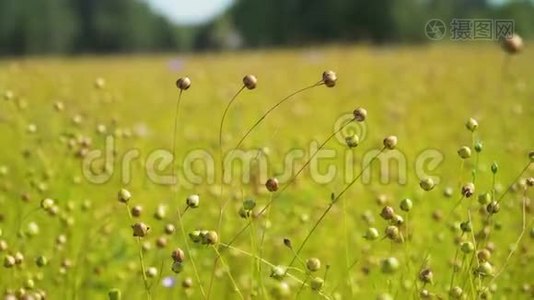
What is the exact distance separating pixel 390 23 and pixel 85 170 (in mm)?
19626

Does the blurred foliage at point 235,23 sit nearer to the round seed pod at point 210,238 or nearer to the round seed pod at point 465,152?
the round seed pod at point 465,152

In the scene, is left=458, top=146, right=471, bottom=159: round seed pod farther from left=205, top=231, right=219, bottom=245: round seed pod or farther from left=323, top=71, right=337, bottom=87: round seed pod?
left=205, top=231, right=219, bottom=245: round seed pod

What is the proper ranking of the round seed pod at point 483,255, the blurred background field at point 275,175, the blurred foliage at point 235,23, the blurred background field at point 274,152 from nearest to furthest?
the round seed pod at point 483,255
the blurred background field at point 275,175
the blurred background field at point 274,152
the blurred foliage at point 235,23

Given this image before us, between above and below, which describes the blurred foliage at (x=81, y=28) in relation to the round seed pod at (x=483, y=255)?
above

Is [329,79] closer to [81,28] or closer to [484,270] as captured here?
[484,270]

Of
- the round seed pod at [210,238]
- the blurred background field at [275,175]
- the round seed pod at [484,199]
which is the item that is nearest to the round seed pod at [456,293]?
the blurred background field at [275,175]

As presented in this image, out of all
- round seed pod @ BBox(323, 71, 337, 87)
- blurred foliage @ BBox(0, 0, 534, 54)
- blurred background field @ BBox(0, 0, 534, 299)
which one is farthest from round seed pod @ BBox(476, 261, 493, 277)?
blurred foliage @ BBox(0, 0, 534, 54)

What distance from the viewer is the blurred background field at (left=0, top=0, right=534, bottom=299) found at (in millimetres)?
1465

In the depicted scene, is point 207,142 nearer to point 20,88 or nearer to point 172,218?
point 172,218

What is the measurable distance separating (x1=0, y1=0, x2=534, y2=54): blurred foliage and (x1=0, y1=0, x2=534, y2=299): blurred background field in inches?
468

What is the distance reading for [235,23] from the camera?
26.2m

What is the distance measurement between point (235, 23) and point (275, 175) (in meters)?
24.7

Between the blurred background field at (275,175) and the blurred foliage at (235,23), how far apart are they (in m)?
11.9

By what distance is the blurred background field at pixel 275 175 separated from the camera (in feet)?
4.81
